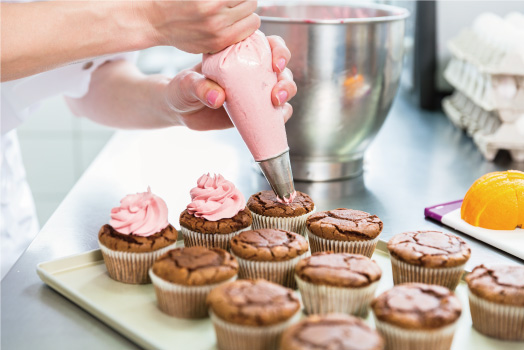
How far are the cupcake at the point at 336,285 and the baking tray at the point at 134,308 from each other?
0.05m

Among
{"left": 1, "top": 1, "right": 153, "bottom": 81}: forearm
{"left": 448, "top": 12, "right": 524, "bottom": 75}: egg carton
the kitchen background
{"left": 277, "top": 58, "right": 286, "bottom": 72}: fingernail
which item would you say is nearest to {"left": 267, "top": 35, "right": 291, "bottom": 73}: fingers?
{"left": 277, "top": 58, "right": 286, "bottom": 72}: fingernail

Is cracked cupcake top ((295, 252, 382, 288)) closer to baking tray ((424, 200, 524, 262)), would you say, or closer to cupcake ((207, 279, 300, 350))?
cupcake ((207, 279, 300, 350))

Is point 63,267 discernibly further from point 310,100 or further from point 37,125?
point 37,125

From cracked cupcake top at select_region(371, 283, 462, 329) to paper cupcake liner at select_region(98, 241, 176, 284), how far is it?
387 millimetres

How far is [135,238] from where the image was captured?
3.55 ft

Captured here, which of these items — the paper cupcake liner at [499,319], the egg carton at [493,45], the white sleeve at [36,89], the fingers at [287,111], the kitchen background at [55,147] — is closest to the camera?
the paper cupcake liner at [499,319]

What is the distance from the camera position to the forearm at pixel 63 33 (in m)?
1.06

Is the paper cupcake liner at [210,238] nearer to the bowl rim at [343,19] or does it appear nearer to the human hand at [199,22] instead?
the human hand at [199,22]

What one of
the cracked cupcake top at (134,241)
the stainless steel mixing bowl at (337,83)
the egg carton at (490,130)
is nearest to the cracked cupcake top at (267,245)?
the cracked cupcake top at (134,241)

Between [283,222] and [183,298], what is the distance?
0.35 m

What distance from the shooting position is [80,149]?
3502mm

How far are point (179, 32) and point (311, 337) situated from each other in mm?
591

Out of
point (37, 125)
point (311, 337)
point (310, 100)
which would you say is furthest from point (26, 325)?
point (37, 125)

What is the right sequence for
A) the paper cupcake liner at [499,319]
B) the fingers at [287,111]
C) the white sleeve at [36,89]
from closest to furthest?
1. the paper cupcake liner at [499,319]
2. the fingers at [287,111]
3. the white sleeve at [36,89]
